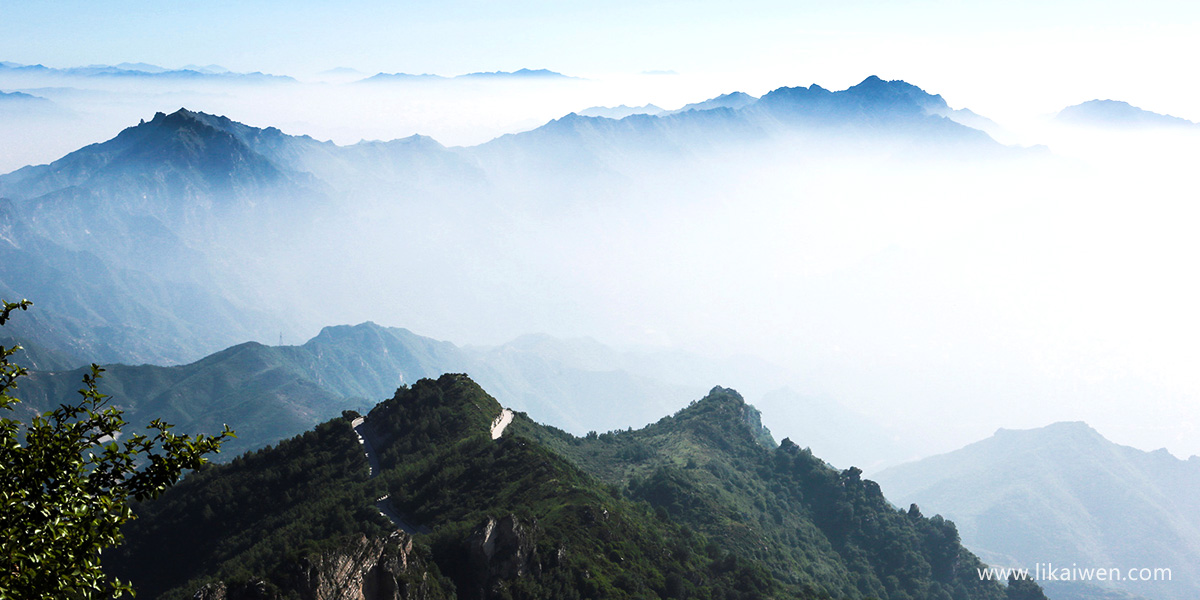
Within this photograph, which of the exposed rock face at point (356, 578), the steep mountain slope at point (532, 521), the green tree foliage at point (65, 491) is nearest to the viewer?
the green tree foliage at point (65, 491)

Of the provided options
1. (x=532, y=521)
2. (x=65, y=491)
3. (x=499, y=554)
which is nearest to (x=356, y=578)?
(x=499, y=554)

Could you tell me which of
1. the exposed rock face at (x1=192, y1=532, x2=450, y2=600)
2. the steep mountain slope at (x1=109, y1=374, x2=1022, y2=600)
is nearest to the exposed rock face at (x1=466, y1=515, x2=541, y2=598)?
the steep mountain slope at (x1=109, y1=374, x2=1022, y2=600)

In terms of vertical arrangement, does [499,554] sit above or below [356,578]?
A: below

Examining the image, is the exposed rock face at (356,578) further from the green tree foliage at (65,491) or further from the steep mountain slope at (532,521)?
the green tree foliage at (65,491)

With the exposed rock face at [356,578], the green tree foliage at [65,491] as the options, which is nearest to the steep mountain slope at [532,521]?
the exposed rock face at [356,578]

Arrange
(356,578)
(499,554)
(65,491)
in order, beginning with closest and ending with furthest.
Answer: (65,491), (356,578), (499,554)

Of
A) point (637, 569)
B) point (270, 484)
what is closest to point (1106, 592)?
point (637, 569)

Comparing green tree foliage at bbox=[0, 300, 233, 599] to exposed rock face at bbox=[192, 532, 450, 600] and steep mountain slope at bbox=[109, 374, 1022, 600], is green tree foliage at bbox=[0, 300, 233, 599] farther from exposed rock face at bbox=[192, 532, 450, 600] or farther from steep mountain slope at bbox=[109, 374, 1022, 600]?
steep mountain slope at bbox=[109, 374, 1022, 600]

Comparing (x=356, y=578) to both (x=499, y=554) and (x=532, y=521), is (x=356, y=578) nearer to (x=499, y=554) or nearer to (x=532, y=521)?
(x=499, y=554)
